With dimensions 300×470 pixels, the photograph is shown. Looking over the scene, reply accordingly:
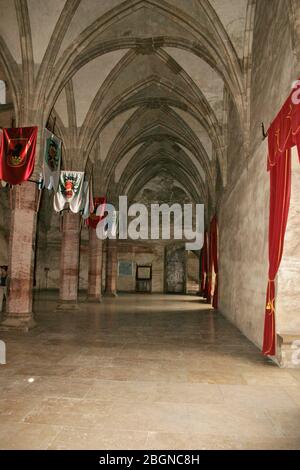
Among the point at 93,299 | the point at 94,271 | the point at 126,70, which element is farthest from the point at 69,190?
the point at 93,299

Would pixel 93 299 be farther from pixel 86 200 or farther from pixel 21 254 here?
pixel 21 254

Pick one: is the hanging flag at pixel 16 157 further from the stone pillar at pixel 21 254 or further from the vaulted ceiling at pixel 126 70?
the vaulted ceiling at pixel 126 70

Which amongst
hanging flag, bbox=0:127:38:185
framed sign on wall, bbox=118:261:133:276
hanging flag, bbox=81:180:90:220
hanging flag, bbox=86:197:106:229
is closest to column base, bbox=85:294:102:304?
hanging flag, bbox=86:197:106:229

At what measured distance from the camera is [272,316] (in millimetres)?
5680

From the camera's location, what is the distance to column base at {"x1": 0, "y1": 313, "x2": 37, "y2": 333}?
7.94 m

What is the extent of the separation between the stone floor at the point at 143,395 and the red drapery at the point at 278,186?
0.79m

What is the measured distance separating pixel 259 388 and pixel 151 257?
2071 centimetres

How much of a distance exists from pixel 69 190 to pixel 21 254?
2963mm

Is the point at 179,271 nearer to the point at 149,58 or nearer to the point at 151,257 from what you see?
the point at 151,257

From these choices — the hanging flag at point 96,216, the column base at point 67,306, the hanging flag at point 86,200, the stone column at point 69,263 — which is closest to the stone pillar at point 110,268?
the hanging flag at point 96,216

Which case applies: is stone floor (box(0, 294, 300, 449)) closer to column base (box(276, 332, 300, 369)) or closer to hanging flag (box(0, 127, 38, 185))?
column base (box(276, 332, 300, 369))

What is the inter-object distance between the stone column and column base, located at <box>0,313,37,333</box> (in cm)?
404

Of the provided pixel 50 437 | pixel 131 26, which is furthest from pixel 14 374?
pixel 131 26

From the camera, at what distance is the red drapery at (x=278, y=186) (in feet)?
16.1
